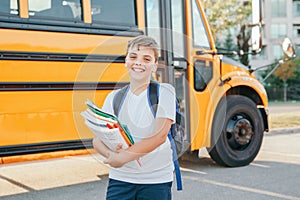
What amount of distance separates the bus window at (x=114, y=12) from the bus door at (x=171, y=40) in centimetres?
20

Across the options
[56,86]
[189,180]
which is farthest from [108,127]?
[189,180]

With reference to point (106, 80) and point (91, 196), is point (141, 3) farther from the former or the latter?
point (91, 196)

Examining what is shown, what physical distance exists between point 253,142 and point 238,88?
71 centimetres

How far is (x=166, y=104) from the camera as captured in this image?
2.18 meters

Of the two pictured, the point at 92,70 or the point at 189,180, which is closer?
the point at 92,70

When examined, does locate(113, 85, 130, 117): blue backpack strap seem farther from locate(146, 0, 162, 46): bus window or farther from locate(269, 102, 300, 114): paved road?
locate(269, 102, 300, 114): paved road

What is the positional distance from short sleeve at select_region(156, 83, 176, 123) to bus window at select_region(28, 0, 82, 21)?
87.0 inches

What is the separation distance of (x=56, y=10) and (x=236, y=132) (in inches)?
108

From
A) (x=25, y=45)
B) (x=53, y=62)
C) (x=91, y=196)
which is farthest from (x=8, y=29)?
(x=91, y=196)

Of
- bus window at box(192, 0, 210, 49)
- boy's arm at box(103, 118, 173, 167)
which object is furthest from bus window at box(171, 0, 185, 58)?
boy's arm at box(103, 118, 173, 167)

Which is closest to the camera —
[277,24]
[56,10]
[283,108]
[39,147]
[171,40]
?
[39,147]

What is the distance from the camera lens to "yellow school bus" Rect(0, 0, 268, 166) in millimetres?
3926

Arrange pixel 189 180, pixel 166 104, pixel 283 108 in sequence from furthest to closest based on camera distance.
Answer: pixel 283 108, pixel 189 180, pixel 166 104

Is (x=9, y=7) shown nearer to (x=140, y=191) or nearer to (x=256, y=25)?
(x=140, y=191)
